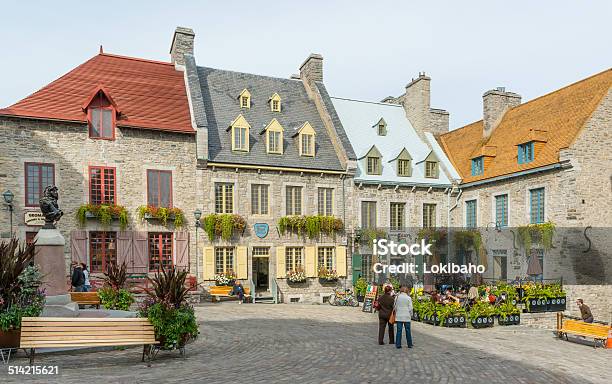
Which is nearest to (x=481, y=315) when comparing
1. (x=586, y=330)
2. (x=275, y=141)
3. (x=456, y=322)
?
(x=456, y=322)

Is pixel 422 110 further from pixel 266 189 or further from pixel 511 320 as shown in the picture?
pixel 511 320

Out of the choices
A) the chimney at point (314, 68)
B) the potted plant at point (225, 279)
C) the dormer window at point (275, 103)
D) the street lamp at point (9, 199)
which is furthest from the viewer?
the chimney at point (314, 68)

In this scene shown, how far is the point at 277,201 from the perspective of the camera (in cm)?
2330

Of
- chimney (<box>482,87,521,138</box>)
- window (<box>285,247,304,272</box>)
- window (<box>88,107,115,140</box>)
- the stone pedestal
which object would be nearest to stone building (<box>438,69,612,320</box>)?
chimney (<box>482,87,521,138</box>)

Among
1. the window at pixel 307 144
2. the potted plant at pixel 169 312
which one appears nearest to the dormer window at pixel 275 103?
the window at pixel 307 144

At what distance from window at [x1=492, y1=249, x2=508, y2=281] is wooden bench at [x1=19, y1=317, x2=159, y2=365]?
795 inches

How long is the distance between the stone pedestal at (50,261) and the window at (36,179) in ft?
31.3

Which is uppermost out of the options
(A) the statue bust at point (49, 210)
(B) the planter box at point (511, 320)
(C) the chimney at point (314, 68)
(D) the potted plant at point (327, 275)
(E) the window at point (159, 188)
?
(C) the chimney at point (314, 68)

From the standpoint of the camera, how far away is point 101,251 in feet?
65.9

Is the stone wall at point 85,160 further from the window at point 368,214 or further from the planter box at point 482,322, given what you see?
the planter box at point 482,322

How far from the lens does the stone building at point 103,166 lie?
19203mm

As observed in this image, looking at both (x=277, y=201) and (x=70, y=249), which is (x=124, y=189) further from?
(x=277, y=201)

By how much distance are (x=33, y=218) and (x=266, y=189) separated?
10.2 metres

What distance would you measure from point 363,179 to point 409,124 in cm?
778
